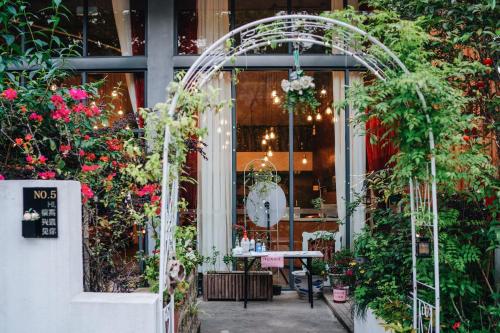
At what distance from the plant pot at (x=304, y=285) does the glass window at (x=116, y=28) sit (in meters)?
5.20

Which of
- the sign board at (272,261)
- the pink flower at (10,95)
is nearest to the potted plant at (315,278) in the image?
the sign board at (272,261)

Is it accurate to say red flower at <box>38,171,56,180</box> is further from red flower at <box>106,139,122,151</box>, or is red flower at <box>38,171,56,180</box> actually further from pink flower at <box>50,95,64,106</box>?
red flower at <box>106,139,122,151</box>

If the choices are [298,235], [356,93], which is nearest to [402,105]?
[356,93]

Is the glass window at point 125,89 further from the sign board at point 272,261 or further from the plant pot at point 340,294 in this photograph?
the plant pot at point 340,294

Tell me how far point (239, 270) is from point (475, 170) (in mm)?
5295

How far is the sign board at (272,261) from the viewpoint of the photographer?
7.96 meters

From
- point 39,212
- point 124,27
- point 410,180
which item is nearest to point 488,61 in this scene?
point 410,180

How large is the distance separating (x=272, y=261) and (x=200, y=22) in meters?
4.80

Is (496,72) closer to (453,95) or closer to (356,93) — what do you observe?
(453,95)

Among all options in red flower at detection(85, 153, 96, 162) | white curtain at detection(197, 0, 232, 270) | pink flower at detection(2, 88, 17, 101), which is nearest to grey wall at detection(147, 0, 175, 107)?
white curtain at detection(197, 0, 232, 270)

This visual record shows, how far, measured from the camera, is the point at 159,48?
9172 mm

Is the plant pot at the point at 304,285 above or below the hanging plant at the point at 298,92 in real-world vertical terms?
below

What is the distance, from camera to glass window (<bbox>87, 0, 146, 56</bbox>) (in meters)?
9.44

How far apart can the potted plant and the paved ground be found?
0.90 ft
